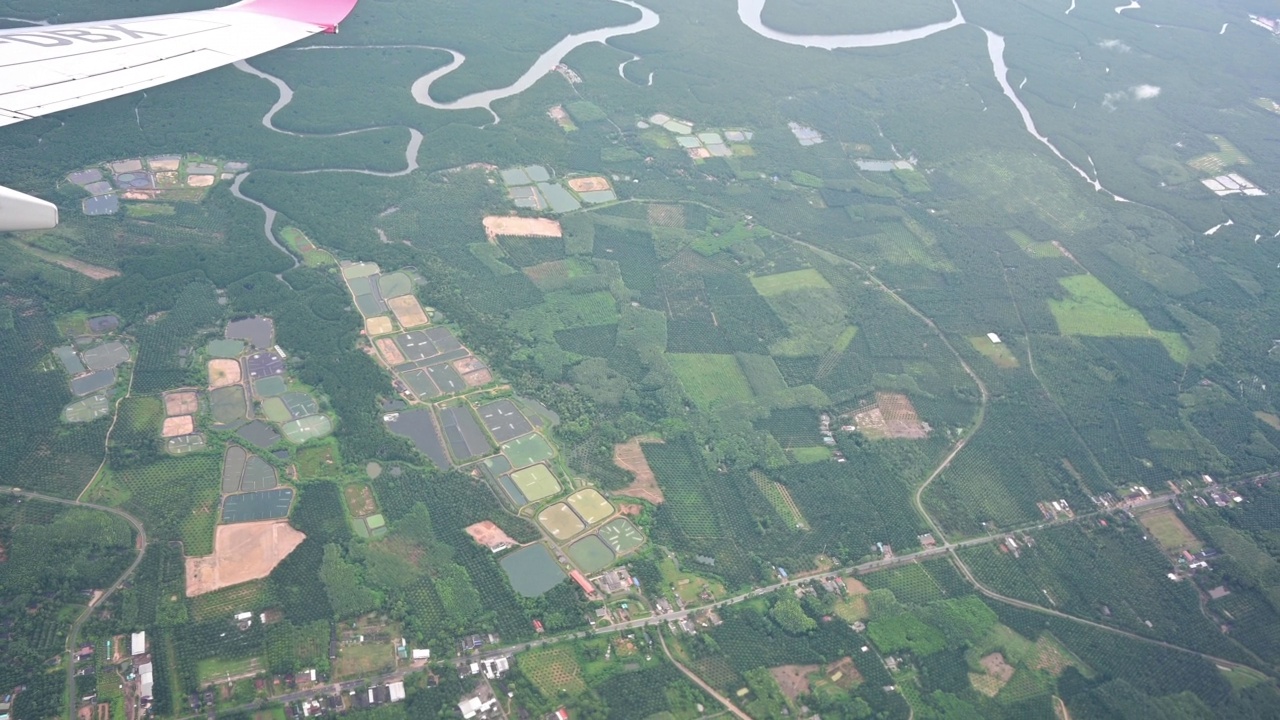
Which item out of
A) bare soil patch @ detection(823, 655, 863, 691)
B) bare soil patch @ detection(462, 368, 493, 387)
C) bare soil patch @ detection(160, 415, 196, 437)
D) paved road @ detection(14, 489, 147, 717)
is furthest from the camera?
bare soil patch @ detection(462, 368, 493, 387)

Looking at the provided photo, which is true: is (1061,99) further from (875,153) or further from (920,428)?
(920,428)

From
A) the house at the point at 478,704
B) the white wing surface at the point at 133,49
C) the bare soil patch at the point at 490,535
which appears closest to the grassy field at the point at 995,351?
the bare soil patch at the point at 490,535

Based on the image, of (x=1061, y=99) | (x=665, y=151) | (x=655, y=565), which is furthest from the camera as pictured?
(x=1061, y=99)

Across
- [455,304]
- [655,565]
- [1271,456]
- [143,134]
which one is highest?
[143,134]

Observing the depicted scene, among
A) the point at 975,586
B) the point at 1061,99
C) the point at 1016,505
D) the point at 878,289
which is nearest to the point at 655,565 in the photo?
the point at 975,586

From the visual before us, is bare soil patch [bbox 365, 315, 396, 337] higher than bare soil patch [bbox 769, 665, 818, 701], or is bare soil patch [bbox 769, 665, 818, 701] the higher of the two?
bare soil patch [bbox 365, 315, 396, 337]

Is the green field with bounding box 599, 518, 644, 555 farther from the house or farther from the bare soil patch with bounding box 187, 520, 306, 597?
the bare soil patch with bounding box 187, 520, 306, 597

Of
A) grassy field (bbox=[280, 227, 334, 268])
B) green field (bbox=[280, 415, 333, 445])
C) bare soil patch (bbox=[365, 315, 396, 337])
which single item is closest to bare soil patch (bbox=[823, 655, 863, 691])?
green field (bbox=[280, 415, 333, 445])

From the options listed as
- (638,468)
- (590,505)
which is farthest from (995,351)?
(590,505)
